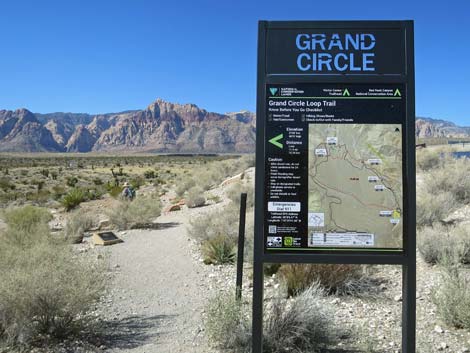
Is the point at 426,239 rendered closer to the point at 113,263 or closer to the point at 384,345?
the point at 384,345

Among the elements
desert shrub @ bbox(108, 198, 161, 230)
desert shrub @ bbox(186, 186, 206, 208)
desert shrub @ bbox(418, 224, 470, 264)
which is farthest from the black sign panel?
desert shrub @ bbox(186, 186, 206, 208)

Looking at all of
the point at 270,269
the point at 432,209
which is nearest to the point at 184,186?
the point at 432,209

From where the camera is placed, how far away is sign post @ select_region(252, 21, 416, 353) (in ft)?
13.0

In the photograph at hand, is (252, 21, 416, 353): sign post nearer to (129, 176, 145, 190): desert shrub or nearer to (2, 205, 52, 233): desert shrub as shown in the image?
(2, 205, 52, 233): desert shrub

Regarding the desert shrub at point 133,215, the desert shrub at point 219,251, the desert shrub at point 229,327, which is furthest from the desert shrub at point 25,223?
the desert shrub at point 229,327

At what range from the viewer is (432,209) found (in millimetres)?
10992

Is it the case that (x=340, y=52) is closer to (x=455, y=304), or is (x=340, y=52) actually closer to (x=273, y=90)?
(x=273, y=90)

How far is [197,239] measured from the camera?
40.3 feet

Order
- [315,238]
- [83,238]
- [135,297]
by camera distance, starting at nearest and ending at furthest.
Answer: [315,238], [135,297], [83,238]

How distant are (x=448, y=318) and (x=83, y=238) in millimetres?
11383

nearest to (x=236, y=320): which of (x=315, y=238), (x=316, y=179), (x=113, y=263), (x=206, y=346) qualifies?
(x=206, y=346)

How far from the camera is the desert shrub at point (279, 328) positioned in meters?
4.93

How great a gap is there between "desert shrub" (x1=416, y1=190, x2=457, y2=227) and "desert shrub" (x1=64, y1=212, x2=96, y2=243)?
920 centimetres

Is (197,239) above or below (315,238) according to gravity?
below
